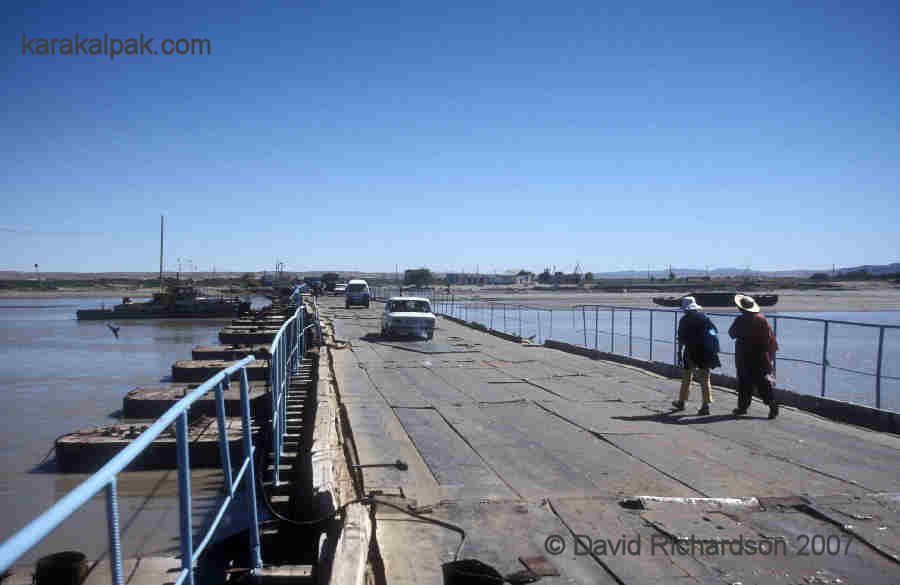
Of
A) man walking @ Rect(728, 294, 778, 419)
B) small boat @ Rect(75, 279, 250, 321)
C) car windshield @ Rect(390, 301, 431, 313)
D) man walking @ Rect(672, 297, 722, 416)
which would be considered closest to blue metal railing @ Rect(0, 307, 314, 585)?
man walking @ Rect(672, 297, 722, 416)

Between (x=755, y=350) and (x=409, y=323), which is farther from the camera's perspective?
(x=409, y=323)

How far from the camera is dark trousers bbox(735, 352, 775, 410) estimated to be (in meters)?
10.9

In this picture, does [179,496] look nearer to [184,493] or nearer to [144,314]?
[184,493]

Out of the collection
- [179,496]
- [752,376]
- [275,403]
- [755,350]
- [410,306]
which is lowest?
[275,403]

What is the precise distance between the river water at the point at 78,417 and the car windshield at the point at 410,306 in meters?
9.33

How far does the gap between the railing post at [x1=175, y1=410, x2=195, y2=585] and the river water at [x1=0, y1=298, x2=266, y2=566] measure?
13.5 inches

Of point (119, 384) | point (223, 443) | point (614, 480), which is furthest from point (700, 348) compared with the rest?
point (119, 384)

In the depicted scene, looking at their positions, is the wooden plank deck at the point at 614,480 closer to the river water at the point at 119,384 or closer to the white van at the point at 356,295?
the river water at the point at 119,384

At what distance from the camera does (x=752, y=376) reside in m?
11.1

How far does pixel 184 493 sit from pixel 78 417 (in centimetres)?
1818

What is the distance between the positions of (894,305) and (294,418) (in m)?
67.3

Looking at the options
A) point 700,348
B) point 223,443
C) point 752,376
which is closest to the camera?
point 223,443

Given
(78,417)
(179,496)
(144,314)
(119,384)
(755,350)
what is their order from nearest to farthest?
(179,496), (755,350), (78,417), (119,384), (144,314)

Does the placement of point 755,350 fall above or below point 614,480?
above
